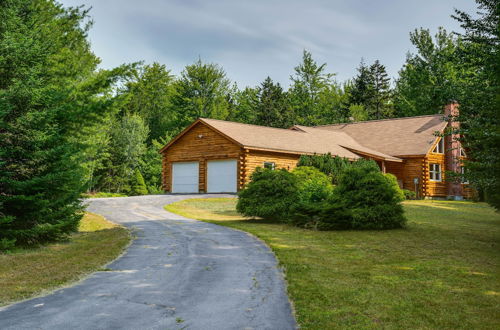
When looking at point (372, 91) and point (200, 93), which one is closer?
point (200, 93)

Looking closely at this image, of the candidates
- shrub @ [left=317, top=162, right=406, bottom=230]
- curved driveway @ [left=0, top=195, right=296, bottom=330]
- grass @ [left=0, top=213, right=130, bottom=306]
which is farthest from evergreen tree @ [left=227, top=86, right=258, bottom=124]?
curved driveway @ [left=0, top=195, right=296, bottom=330]

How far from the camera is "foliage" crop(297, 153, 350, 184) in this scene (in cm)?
2772

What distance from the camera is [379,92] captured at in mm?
71312

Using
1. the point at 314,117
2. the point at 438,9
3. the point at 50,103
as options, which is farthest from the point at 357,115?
the point at 50,103

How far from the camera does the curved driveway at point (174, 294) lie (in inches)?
228

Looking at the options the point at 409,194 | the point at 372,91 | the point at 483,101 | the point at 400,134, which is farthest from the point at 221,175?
the point at 372,91

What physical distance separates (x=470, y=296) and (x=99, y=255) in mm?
8024

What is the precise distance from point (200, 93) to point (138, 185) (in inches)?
807

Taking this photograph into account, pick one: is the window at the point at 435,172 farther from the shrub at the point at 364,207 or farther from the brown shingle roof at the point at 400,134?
the shrub at the point at 364,207

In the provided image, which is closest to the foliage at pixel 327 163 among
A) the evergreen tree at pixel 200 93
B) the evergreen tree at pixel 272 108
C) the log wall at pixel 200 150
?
the log wall at pixel 200 150

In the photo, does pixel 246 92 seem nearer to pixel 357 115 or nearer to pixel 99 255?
pixel 357 115

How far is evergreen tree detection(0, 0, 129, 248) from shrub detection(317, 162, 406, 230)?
8296 millimetres

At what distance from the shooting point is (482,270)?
8.96m

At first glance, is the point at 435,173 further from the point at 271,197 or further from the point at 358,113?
the point at 358,113
